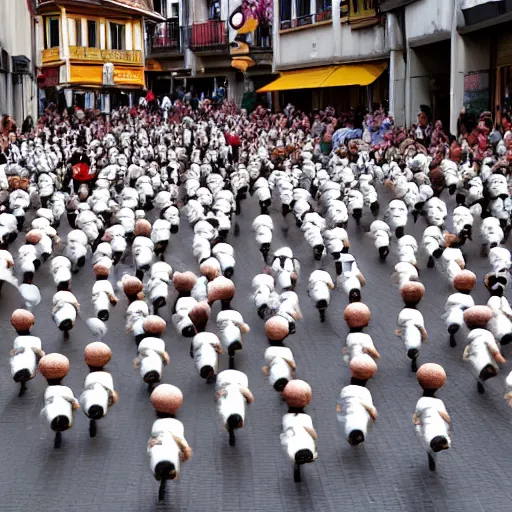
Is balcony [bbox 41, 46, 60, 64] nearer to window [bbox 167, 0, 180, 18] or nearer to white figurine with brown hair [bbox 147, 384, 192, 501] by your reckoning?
window [bbox 167, 0, 180, 18]

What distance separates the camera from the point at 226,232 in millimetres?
19562

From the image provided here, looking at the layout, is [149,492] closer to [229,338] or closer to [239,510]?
[239,510]

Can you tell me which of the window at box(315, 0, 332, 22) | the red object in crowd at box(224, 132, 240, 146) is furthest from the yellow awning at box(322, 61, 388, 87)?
the red object in crowd at box(224, 132, 240, 146)

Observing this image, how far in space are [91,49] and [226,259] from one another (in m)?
44.1

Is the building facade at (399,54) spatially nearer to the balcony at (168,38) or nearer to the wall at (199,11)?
the wall at (199,11)

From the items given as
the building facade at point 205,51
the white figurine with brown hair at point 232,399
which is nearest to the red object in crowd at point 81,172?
the white figurine with brown hair at point 232,399

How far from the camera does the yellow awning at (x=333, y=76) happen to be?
40369 millimetres

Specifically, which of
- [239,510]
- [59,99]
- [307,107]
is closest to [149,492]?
[239,510]

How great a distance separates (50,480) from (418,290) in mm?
5572

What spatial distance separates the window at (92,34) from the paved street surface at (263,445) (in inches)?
1809

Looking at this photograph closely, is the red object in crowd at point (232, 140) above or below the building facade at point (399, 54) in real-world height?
below

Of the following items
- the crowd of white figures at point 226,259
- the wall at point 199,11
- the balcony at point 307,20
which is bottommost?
the crowd of white figures at point 226,259

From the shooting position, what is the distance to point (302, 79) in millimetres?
46156

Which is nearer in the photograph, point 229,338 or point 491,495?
point 491,495
